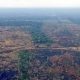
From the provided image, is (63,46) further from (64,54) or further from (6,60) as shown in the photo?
(6,60)

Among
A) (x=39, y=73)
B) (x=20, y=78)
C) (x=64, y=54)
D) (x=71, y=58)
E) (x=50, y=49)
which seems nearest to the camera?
(x=20, y=78)

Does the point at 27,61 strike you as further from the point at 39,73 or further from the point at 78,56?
the point at 78,56

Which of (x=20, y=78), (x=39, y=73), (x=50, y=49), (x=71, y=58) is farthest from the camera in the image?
(x=50, y=49)

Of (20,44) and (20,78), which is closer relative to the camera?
(20,78)

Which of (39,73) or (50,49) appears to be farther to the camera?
(50,49)

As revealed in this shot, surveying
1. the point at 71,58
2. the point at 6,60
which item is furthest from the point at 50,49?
the point at 6,60

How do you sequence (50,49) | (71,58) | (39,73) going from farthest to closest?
1. (50,49)
2. (71,58)
3. (39,73)

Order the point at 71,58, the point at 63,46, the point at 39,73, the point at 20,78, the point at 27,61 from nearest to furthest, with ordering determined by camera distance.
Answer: the point at 20,78, the point at 39,73, the point at 27,61, the point at 71,58, the point at 63,46

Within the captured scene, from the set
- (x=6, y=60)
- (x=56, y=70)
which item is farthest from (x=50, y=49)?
(x=56, y=70)

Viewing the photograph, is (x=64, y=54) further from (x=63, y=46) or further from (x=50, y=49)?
(x=63, y=46)
